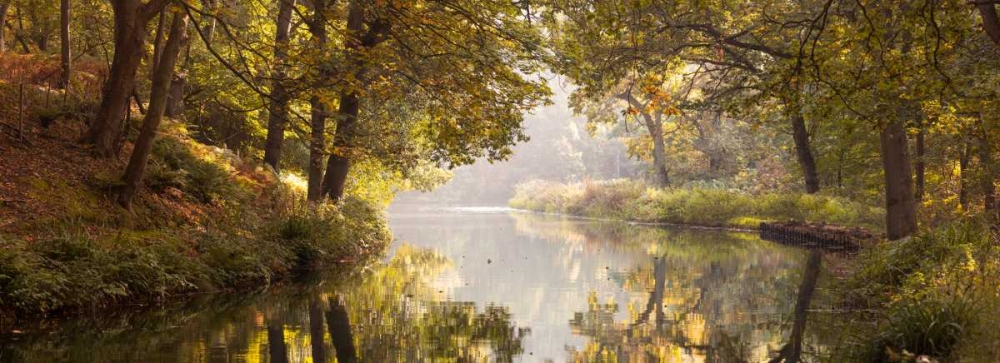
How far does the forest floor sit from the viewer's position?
984 cm

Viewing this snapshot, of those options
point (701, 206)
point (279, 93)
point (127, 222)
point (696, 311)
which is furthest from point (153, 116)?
point (701, 206)

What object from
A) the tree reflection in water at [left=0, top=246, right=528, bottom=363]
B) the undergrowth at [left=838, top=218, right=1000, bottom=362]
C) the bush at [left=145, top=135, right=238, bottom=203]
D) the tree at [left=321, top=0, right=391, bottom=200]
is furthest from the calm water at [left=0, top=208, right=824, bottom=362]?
the bush at [left=145, top=135, right=238, bottom=203]

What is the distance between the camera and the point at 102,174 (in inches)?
516

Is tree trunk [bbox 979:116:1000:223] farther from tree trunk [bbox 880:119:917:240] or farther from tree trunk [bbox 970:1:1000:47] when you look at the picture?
tree trunk [bbox 970:1:1000:47]

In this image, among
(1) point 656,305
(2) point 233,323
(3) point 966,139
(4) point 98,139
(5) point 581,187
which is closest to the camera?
(2) point 233,323

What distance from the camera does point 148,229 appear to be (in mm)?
12930

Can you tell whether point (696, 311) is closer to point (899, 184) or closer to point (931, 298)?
point (931, 298)

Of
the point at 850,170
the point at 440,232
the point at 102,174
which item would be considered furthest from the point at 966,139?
the point at 440,232

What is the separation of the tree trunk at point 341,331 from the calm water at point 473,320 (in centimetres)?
2

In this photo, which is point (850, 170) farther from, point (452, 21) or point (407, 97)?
point (452, 21)

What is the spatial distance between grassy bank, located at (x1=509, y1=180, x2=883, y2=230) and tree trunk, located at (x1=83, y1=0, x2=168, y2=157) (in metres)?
18.6

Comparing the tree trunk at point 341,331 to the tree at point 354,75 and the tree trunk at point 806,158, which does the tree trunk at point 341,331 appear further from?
the tree trunk at point 806,158

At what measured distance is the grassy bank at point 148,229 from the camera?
9.78m

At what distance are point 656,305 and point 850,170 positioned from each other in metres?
15.7
